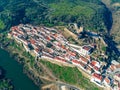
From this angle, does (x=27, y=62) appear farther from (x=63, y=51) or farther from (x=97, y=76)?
(x=97, y=76)

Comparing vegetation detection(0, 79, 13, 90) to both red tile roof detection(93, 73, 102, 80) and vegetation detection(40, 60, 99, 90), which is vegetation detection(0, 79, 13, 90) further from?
red tile roof detection(93, 73, 102, 80)

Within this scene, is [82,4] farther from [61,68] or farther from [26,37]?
[61,68]

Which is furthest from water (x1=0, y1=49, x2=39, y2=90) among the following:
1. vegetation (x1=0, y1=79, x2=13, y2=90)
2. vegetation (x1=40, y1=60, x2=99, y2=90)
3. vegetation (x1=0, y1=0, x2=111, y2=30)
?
vegetation (x1=0, y1=0, x2=111, y2=30)

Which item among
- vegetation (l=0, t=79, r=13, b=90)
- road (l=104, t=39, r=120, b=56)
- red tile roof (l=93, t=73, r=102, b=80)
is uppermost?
red tile roof (l=93, t=73, r=102, b=80)

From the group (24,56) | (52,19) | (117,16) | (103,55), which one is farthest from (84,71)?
(117,16)

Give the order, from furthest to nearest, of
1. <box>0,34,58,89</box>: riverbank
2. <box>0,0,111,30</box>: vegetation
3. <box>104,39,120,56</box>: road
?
<box>0,0,111,30</box>: vegetation
<box>104,39,120,56</box>: road
<box>0,34,58,89</box>: riverbank

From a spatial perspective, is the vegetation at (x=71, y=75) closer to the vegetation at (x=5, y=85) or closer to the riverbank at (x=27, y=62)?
the riverbank at (x=27, y=62)

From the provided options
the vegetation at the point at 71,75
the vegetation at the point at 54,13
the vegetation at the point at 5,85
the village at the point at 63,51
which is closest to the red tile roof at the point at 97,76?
the village at the point at 63,51
